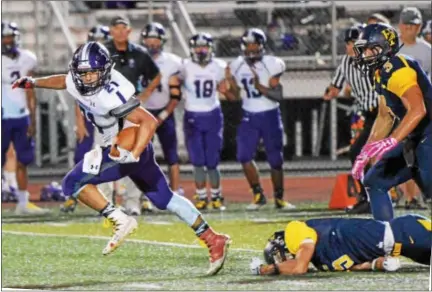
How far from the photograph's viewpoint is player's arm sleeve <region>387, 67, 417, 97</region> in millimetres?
7027

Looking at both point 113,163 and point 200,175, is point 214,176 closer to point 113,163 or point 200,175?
point 200,175

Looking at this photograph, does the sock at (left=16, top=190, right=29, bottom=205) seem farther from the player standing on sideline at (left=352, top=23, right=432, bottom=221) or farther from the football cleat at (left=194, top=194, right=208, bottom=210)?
the player standing on sideline at (left=352, top=23, right=432, bottom=221)

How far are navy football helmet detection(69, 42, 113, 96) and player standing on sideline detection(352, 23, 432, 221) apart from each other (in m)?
1.23

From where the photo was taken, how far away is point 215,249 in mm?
7047

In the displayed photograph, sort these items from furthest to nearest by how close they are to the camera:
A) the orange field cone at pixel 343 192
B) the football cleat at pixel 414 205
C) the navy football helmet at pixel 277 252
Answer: the orange field cone at pixel 343 192 → the football cleat at pixel 414 205 → the navy football helmet at pixel 277 252

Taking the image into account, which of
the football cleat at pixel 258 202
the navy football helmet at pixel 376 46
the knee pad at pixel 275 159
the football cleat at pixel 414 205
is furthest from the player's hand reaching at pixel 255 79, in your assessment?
the navy football helmet at pixel 376 46

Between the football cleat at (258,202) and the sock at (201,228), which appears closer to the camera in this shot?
the sock at (201,228)

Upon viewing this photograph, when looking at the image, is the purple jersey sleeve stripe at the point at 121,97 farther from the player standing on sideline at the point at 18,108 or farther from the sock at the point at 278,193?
the sock at the point at 278,193

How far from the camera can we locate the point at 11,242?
28.6ft

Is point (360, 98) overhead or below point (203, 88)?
overhead

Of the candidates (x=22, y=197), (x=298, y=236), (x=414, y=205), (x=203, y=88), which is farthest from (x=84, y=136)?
(x=298, y=236)

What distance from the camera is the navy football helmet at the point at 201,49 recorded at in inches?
432

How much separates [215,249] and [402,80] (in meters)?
1.19

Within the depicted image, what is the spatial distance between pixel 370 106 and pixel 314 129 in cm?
406
